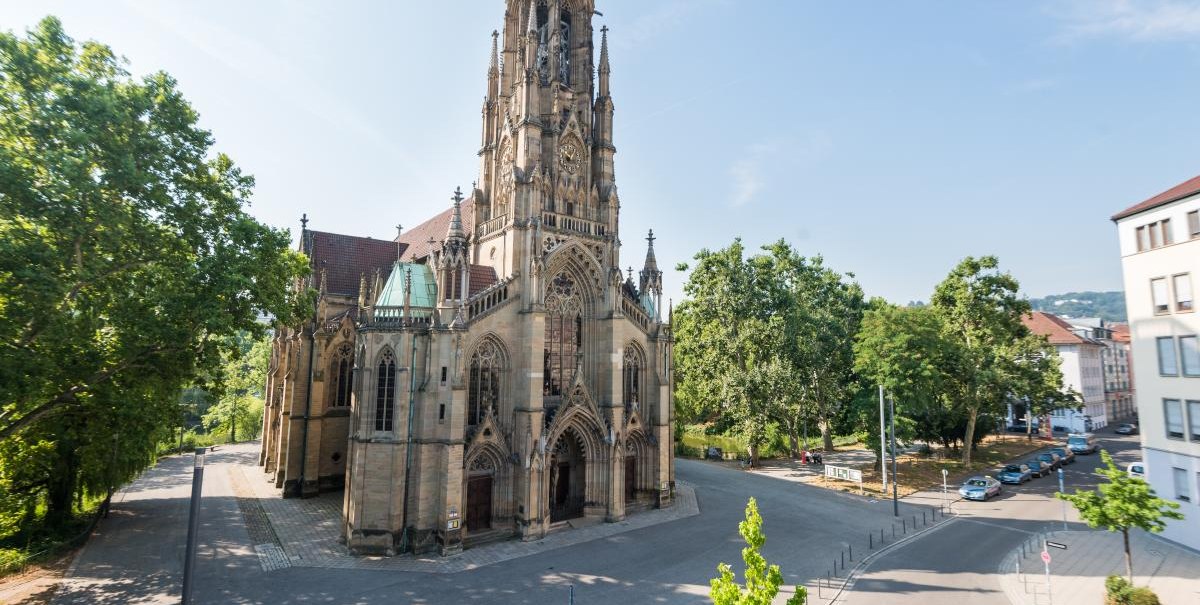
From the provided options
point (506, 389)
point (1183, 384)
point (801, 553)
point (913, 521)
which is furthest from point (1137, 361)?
point (506, 389)

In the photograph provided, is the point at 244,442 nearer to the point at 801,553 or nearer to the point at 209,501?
the point at 209,501

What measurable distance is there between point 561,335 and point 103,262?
17.6m

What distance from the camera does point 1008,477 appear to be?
3569 cm

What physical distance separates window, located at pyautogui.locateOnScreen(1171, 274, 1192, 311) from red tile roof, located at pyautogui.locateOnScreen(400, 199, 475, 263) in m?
31.9

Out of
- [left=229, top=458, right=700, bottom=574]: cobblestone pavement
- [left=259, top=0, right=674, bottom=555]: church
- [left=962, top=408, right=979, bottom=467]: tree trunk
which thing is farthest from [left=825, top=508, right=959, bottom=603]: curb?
[left=962, top=408, right=979, bottom=467]: tree trunk

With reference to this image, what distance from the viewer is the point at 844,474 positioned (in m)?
34.7

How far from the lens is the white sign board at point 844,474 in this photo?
33656mm

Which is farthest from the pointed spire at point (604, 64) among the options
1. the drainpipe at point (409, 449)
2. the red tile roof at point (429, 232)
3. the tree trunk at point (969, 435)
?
the tree trunk at point (969, 435)

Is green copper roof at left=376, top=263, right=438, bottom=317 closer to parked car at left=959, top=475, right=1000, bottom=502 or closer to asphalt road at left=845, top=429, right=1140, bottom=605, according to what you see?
asphalt road at left=845, top=429, right=1140, bottom=605

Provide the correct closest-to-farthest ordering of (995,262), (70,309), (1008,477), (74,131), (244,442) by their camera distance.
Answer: (74,131) < (70,309) < (1008,477) < (995,262) < (244,442)

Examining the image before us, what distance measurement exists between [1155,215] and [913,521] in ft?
55.1

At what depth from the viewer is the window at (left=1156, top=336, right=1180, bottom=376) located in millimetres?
23109

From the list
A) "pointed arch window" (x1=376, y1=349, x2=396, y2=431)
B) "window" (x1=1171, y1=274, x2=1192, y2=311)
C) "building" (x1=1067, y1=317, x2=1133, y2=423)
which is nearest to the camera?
"window" (x1=1171, y1=274, x2=1192, y2=311)

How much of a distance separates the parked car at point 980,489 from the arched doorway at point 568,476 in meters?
21.7
